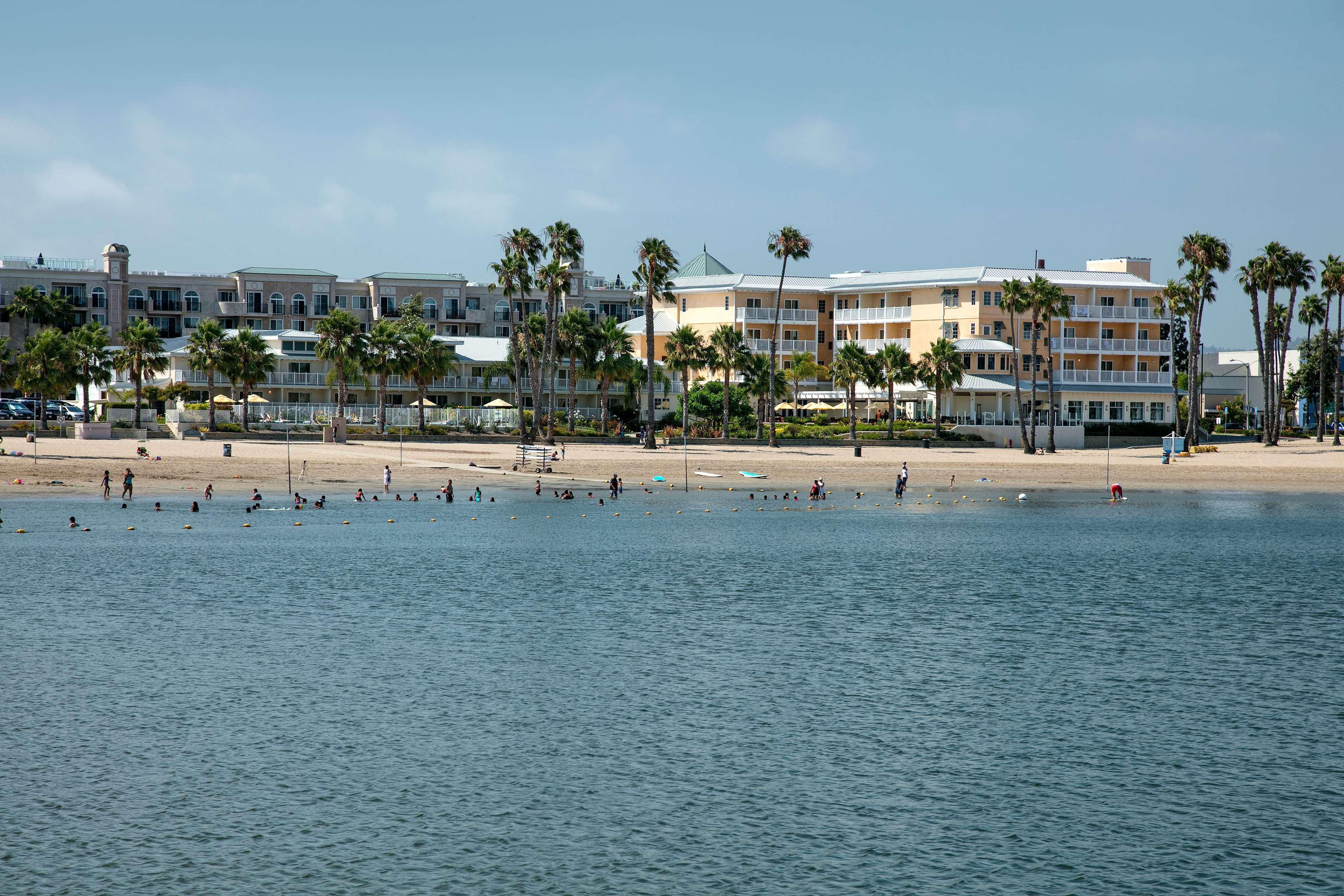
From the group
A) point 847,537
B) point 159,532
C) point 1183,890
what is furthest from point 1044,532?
point 1183,890

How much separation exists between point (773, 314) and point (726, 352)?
2326 centimetres

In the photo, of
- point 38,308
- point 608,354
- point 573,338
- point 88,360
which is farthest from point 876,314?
point 38,308

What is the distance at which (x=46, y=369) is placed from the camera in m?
85.6

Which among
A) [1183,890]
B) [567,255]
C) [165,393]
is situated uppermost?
[567,255]

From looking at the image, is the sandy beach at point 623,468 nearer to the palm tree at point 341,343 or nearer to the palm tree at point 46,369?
the palm tree at point 46,369

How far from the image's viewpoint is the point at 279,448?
8094 centimetres

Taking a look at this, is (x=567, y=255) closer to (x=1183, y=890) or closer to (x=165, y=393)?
(x=165, y=393)

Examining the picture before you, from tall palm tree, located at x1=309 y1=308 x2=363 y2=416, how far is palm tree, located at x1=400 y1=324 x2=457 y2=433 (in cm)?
325

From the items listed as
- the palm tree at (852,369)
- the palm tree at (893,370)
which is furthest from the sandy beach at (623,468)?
the palm tree at (893,370)

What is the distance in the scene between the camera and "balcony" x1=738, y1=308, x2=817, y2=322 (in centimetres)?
11962

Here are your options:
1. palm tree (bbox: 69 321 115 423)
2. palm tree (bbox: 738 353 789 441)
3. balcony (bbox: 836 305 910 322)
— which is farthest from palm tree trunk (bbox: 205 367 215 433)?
balcony (bbox: 836 305 910 322)

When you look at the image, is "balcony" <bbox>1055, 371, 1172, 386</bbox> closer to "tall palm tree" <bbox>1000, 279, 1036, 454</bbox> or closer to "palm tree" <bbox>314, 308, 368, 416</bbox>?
"tall palm tree" <bbox>1000, 279, 1036, 454</bbox>

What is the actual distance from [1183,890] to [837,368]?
87019 mm

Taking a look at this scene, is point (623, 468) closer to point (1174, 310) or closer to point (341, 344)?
point (341, 344)
